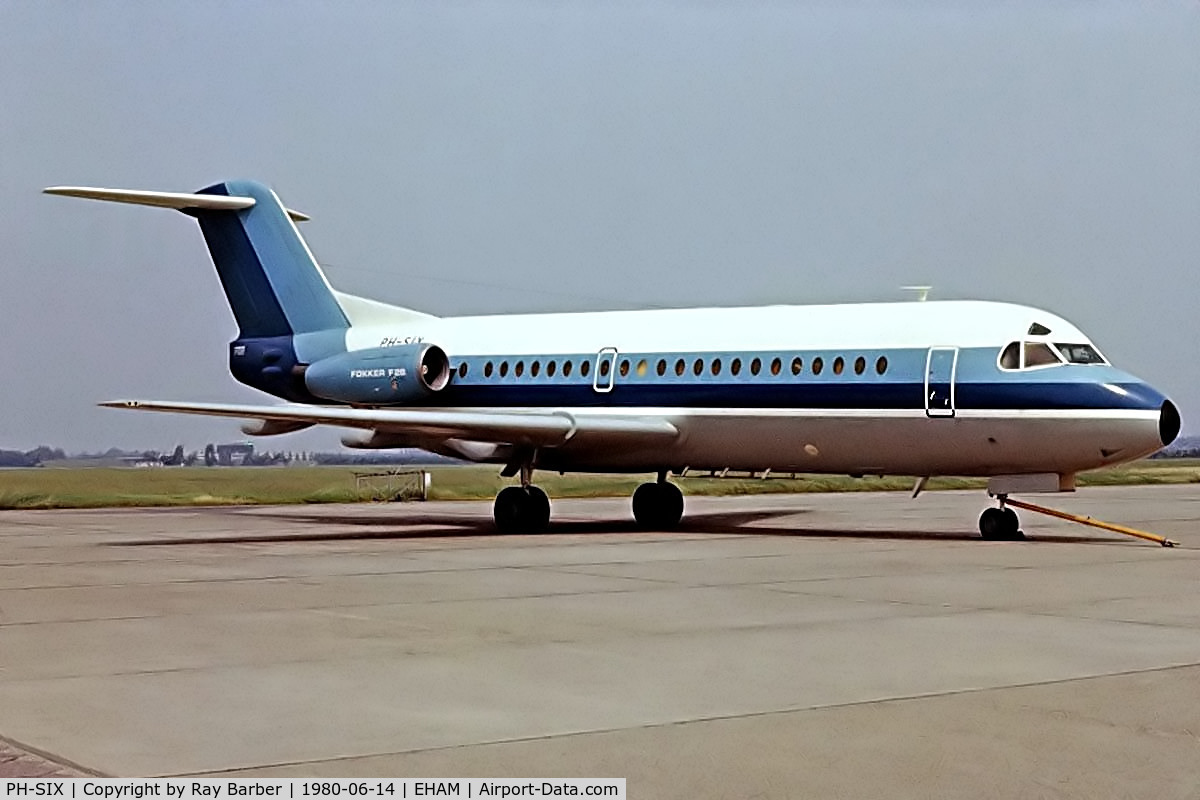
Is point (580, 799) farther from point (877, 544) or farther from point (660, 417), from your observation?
point (660, 417)

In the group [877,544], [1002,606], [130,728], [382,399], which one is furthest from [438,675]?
[382,399]

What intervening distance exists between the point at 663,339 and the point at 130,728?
1631 cm

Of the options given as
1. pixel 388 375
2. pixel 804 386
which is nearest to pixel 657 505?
pixel 804 386

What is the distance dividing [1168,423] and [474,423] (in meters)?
8.72

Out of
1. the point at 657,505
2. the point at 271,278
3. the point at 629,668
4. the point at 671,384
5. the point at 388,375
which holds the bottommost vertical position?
the point at 629,668

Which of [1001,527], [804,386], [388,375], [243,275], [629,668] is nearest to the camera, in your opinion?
[629,668]

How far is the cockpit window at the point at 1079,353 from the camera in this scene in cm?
1931

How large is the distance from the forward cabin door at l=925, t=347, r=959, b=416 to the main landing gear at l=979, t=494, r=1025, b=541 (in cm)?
143

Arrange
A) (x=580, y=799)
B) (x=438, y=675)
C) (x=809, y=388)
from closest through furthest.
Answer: (x=580, y=799)
(x=438, y=675)
(x=809, y=388)

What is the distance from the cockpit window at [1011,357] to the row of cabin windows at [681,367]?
1506mm

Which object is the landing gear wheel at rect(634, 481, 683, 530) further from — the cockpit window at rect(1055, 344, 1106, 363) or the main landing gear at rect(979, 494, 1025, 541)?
the cockpit window at rect(1055, 344, 1106, 363)

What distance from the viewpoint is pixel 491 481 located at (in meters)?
39.6

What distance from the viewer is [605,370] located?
23.1 m

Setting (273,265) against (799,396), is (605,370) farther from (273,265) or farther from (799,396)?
(273,265)
